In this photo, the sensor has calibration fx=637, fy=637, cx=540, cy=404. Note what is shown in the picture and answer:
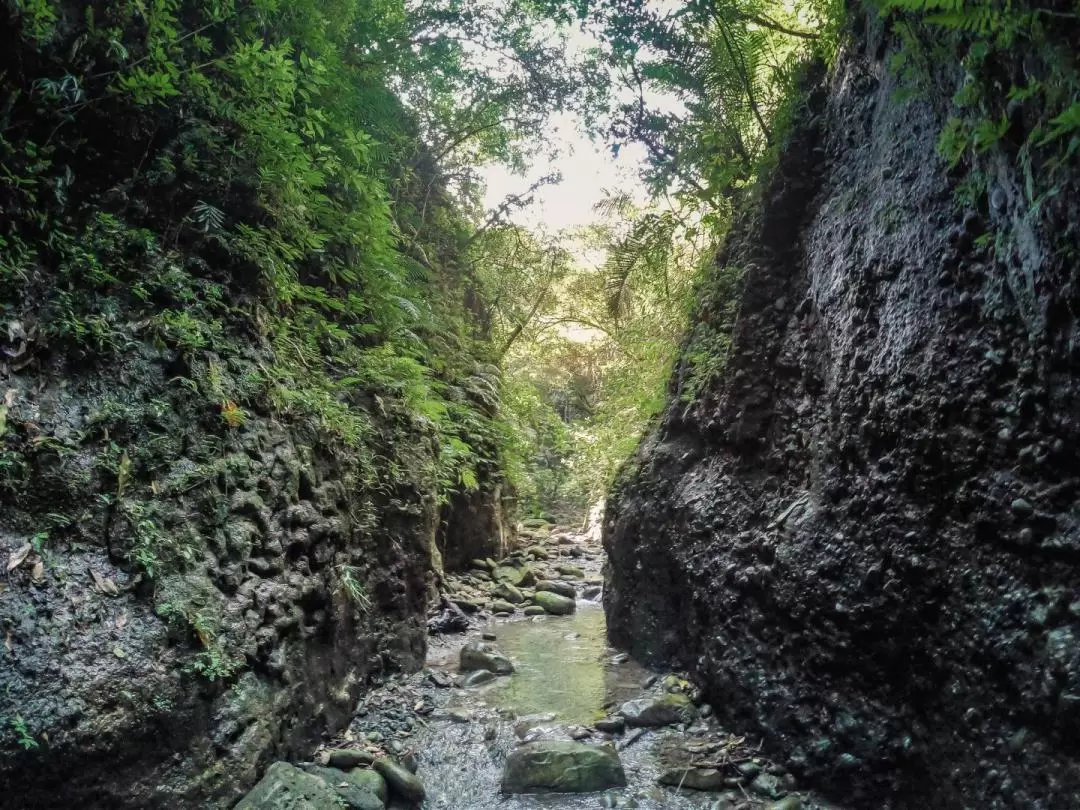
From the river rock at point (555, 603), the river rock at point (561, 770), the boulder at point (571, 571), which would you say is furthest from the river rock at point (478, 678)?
the boulder at point (571, 571)

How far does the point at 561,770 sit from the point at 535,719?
0.93 meters

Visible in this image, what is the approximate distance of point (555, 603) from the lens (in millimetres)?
8602

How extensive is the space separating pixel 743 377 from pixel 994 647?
2.89m

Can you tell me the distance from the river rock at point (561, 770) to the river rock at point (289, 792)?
3.89 ft

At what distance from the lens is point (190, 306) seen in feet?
14.0

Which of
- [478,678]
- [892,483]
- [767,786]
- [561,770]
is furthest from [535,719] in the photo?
[892,483]

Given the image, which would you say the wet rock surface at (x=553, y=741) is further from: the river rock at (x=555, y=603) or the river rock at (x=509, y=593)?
the river rock at (x=509, y=593)

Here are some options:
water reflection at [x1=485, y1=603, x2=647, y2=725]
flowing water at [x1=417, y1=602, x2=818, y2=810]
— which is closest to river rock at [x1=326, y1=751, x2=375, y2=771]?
flowing water at [x1=417, y1=602, x2=818, y2=810]

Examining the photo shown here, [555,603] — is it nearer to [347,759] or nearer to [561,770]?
[561,770]

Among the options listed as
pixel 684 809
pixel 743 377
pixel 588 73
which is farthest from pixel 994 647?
pixel 588 73

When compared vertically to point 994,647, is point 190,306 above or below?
above

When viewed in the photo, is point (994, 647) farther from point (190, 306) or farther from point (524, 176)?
point (524, 176)

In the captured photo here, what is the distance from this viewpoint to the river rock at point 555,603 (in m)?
8.56

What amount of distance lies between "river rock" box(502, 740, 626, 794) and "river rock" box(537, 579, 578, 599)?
4.93 metres
